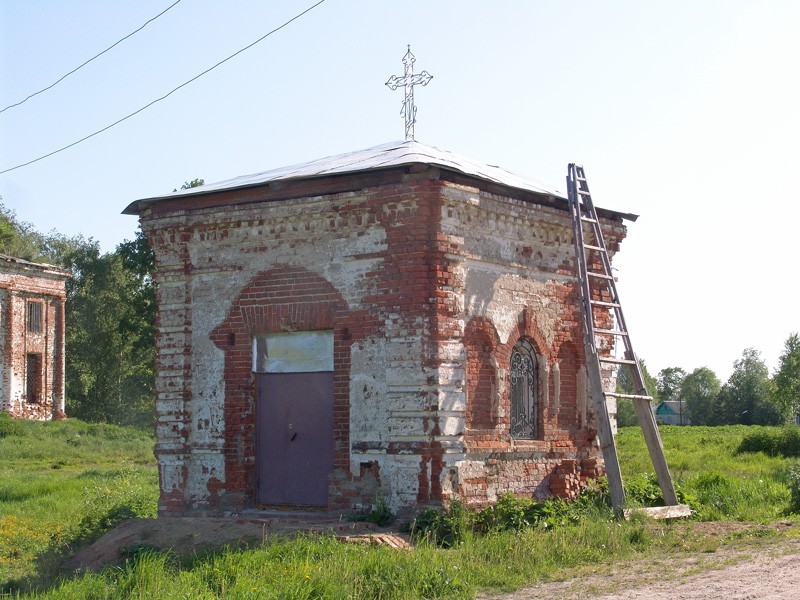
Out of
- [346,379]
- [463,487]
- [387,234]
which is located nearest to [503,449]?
[463,487]

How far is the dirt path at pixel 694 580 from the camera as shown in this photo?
24.9 feet

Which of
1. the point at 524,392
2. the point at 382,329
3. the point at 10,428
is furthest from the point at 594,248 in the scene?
the point at 10,428

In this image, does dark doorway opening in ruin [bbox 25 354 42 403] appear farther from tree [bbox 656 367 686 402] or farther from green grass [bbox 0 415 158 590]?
tree [bbox 656 367 686 402]

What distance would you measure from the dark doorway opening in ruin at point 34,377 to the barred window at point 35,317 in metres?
0.96

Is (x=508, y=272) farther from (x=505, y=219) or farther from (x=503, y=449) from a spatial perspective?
(x=503, y=449)

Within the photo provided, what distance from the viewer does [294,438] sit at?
36.9 feet

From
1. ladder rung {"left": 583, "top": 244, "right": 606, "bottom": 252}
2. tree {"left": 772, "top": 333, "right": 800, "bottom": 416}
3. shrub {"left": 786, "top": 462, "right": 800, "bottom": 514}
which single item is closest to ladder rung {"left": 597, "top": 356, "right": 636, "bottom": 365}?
ladder rung {"left": 583, "top": 244, "right": 606, "bottom": 252}

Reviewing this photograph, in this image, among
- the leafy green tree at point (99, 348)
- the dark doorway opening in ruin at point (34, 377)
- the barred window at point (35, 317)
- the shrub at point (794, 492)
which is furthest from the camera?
the leafy green tree at point (99, 348)

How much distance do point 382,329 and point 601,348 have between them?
3448mm

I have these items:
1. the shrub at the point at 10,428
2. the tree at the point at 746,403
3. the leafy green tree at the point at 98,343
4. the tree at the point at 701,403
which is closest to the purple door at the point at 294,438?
A: the shrub at the point at 10,428

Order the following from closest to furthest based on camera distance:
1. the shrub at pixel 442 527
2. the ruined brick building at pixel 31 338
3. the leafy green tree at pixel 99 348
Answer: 1. the shrub at pixel 442 527
2. the ruined brick building at pixel 31 338
3. the leafy green tree at pixel 99 348

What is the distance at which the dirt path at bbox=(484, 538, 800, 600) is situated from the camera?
7.59m

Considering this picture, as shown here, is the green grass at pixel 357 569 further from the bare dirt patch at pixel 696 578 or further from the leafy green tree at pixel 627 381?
the leafy green tree at pixel 627 381

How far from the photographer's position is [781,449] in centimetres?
2458
